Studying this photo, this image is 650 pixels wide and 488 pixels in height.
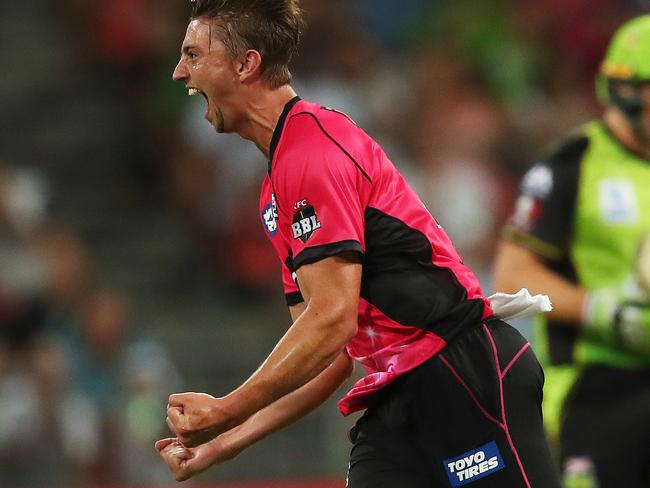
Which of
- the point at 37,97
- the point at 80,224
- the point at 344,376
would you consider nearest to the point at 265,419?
the point at 344,376

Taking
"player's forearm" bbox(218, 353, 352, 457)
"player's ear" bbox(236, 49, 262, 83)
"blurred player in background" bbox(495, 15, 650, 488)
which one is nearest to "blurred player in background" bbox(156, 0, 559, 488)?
"player's ear" bbox(236, 49, 262, 83)

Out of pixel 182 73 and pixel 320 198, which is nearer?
pixel 320 198

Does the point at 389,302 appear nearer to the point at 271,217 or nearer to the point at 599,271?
the point at 271,217

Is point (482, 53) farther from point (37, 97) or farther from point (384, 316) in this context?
point (384, 316)

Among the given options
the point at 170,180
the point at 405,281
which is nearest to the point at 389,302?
the point at 405,281

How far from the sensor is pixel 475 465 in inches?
144

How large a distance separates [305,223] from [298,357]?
1.16 feet

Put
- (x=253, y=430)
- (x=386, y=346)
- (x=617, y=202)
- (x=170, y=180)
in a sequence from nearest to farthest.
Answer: (x=386, y=346) → (x=253, y=430) → (x=617, y=202) → (x=170, y=180)

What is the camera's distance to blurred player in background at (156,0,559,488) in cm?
362

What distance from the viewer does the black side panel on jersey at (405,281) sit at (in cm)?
365

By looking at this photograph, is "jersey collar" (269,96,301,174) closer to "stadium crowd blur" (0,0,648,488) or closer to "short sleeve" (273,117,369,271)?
"short sleeve" (273,117,369,271)

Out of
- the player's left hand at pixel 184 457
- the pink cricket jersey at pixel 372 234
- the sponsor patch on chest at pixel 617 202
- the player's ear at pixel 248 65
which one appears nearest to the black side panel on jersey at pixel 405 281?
the pink cricket jersey at pixel 372 234

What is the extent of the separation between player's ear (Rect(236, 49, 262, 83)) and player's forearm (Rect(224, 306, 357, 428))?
2.37ft

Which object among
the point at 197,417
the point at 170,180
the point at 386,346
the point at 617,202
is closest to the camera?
the point at 197,417
